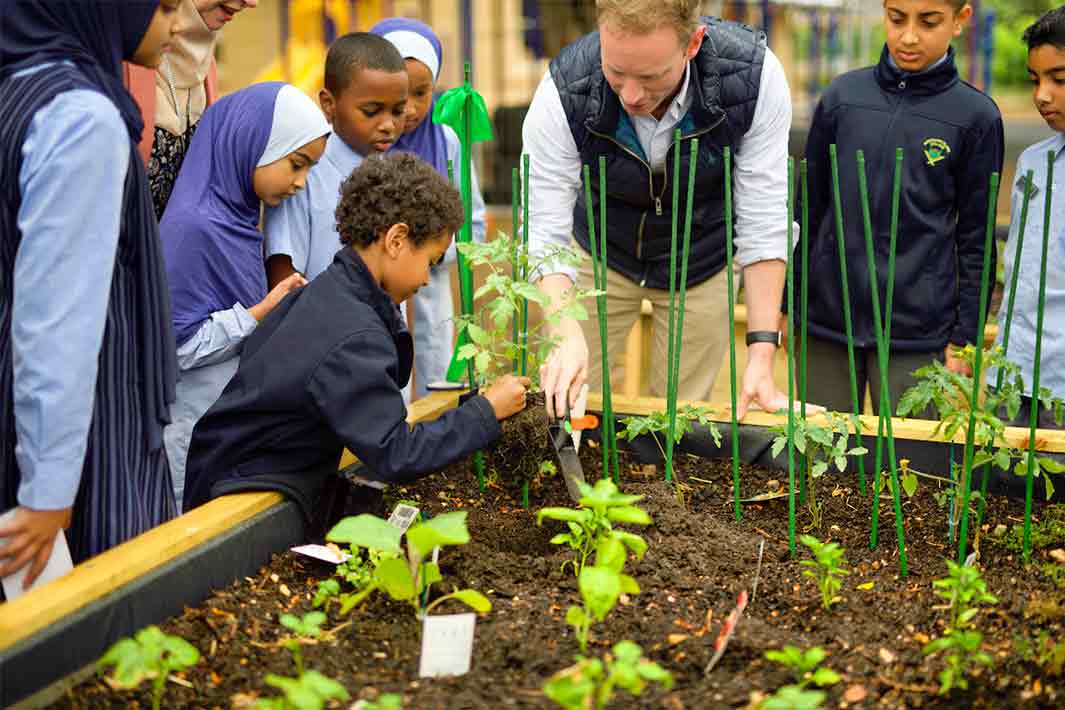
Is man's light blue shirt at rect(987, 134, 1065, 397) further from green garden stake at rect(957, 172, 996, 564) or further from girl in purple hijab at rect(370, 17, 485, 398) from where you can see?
girl in purple hijab at rect(370, 17, 485, 398)

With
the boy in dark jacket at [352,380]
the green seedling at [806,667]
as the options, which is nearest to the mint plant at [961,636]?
the green seedling at [806,667]

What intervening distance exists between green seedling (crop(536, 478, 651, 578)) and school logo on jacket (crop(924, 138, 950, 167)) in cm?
141

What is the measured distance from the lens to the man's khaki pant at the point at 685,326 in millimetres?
3162

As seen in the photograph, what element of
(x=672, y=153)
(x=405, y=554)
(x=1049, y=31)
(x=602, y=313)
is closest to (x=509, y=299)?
(x=602, y=313)

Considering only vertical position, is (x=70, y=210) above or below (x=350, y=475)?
above

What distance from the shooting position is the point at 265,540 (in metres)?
2.21

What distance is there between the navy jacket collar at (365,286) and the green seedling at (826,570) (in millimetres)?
930

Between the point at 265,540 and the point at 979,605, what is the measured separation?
4.49 ft

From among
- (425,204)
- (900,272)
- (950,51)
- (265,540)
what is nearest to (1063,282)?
(900,272)

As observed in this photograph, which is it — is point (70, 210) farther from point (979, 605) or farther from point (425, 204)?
point (979, 605)

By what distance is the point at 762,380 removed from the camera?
274 cm

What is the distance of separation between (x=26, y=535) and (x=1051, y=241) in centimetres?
244

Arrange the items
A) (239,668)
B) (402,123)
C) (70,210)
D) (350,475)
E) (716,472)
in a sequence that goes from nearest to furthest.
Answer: (70,210) < (239,668) < (350,475) < (716,472) < (402,123)

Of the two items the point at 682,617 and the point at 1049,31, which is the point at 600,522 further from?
the point at 1049,31
